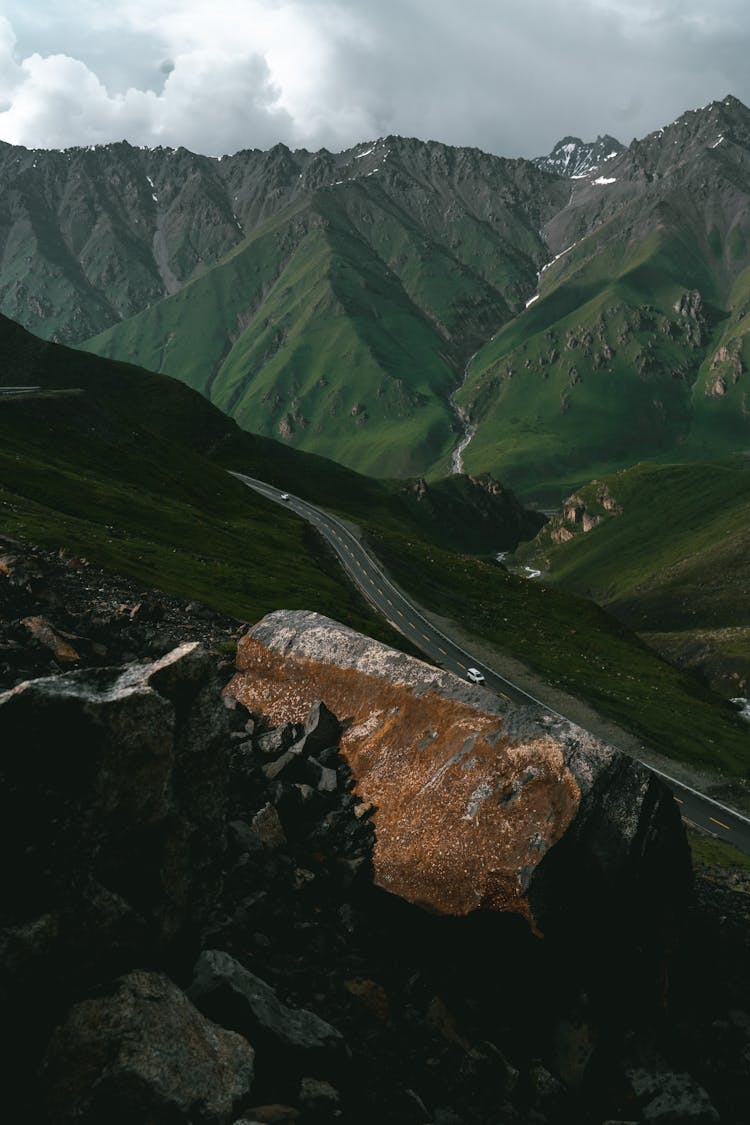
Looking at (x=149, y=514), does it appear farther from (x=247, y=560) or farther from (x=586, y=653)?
(x=586, y=653)

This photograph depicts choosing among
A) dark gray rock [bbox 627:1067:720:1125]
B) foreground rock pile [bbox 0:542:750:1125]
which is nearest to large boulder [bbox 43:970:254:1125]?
foreground rock pile [bbox 0:542:750:1125]

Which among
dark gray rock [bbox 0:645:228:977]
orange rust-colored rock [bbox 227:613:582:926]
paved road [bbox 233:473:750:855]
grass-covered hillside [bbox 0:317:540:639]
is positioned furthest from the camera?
grass-covered hillside [bbox 0:317:540:639]

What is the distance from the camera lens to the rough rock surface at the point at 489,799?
13.8 metres

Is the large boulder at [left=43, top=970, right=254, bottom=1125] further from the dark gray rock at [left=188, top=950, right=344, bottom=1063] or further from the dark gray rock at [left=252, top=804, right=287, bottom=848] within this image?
the dark gray rock at [left=252, top=804, right=287, bottom=848]

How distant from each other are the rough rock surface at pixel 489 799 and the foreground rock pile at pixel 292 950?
0.09m

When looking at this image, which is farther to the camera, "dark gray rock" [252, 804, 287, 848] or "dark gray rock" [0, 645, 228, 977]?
"dark gray rock" [252, 804, 287, 848]

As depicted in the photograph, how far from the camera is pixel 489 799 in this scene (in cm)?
1494

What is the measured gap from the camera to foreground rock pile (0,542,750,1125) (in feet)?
28.6

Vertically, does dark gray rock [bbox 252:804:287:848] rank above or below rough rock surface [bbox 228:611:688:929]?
below

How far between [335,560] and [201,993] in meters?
112

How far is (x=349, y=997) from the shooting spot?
12172mm

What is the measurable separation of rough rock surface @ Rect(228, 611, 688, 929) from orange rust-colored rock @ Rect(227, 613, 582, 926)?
0.09 ft

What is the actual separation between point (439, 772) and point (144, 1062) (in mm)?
8600

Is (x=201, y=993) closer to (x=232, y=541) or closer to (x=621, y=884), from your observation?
(x=621, y=884)
